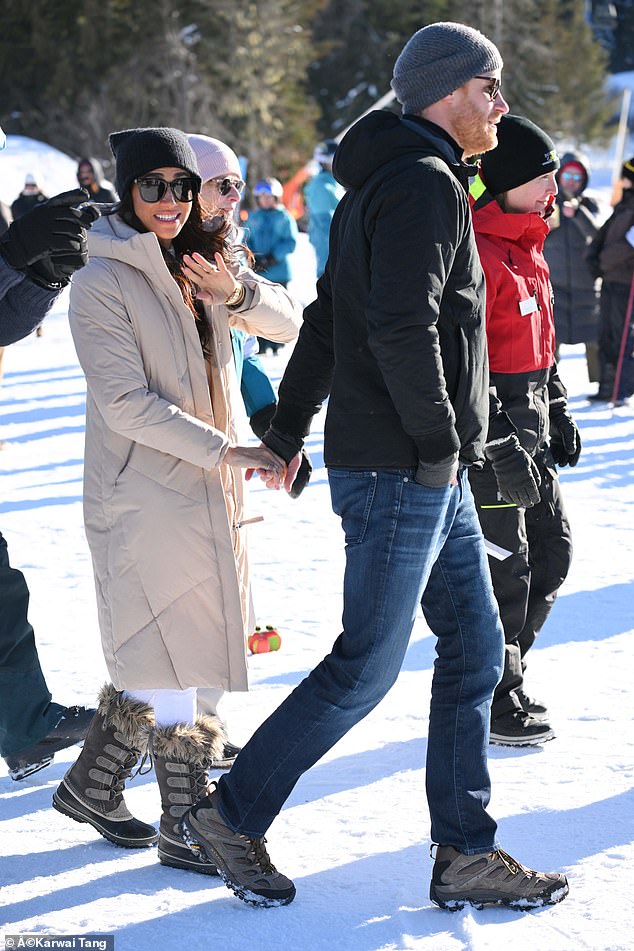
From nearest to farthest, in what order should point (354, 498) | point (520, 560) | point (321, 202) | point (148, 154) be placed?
point (354, 498) → point (148, 154) → point (520, 560) → point (321, 202)

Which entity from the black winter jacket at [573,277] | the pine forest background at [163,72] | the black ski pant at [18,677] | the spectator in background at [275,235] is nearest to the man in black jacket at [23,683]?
the black ski pant at [18,677]

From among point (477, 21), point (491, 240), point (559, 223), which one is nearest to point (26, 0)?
point (477, 21)

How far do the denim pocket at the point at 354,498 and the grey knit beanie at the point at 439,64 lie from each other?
2.57 ft

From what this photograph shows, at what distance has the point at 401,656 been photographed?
273 cm

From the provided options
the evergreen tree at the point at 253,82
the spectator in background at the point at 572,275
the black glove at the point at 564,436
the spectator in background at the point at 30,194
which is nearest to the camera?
the black glove at the point at 564,436

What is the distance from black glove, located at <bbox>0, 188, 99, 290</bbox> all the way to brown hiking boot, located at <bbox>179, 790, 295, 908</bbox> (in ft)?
4.10

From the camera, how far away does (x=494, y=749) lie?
148 inches

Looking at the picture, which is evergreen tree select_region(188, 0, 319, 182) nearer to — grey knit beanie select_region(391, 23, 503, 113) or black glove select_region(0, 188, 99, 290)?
black glove select_region(0, 188, 99, 290)

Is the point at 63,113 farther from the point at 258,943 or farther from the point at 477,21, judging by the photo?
the point at 258,943

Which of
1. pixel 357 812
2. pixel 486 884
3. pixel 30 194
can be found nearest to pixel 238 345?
pixel 357 812

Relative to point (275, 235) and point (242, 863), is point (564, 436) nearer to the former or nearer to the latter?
point (242, 863)

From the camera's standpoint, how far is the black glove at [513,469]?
3.35 metres

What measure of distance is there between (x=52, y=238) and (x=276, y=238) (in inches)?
400

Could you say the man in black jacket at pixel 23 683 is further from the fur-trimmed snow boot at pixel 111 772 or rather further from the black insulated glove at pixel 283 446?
the black insulated glove at pixel 283 446
